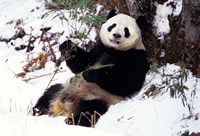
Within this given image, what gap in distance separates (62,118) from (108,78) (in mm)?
643

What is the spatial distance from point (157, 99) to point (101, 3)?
232 cm

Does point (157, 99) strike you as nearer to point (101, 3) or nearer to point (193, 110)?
point (193, 110)

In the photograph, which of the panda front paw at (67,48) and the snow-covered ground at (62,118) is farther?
the panda front paw at (67,48)

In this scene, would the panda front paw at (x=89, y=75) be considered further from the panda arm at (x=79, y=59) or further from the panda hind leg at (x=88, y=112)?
the panda arm at (x=79, y=59)

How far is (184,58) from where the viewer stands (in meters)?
5.12

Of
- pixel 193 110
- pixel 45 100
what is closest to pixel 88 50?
pixel 45 100

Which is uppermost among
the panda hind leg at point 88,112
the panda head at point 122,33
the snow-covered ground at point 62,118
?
the panda head at point 122,33

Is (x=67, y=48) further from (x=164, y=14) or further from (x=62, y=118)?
(x=164, y=14)

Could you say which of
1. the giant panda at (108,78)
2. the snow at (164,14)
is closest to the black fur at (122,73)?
the giant panda at (108,78)

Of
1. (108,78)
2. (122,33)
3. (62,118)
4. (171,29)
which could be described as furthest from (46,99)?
(171,29)

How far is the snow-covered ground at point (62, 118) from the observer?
10.3 ft

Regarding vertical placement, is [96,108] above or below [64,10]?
below

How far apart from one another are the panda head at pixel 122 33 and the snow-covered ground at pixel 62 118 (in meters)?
0.40

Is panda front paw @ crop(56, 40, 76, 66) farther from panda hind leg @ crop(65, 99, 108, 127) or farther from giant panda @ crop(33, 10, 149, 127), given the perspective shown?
panda hind leg @ crop(65, 99, 108, 127)
